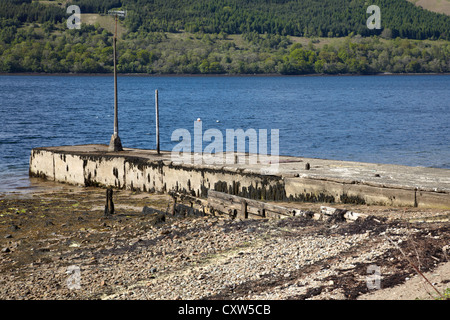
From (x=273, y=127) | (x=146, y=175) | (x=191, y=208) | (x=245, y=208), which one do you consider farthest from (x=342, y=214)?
(x=273, y=127)

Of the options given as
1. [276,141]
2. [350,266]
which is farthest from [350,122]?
[350,266]

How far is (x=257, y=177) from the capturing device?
837 inches

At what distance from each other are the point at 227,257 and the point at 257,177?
750 centimetres

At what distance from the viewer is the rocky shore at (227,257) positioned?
11367 millimetres

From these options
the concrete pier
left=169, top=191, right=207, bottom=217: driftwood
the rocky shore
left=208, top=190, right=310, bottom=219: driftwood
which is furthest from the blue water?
left=208, top=190, right=310, bottom=219: driftwood

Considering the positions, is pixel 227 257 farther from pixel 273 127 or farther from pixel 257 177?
pixel 273 127

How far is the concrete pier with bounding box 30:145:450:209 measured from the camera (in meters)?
18.3

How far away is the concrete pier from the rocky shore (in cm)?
57

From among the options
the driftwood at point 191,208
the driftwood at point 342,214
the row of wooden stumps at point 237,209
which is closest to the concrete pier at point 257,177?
the row of wooden stumps at point 237,209

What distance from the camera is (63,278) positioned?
1355 centimetres

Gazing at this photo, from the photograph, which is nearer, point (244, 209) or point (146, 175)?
point (244, 209)
